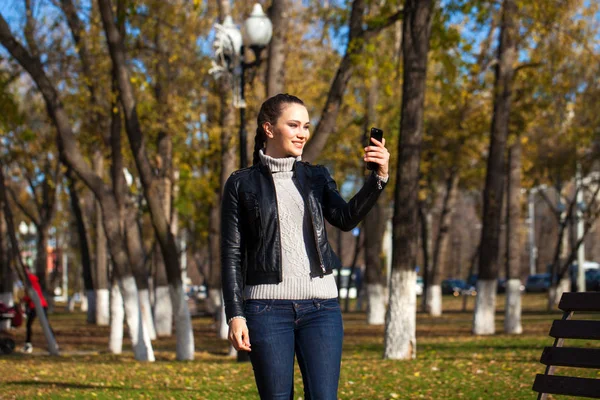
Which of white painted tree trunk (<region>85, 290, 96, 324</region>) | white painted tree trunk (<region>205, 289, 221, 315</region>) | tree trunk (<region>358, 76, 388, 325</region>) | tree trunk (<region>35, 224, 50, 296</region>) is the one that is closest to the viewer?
white painted tree trunk (<region>205, 289, 221, 315</region>)

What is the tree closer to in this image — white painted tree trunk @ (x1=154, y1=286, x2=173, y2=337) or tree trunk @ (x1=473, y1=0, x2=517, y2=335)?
tree trunk @ (x1=473, y1=0, x2=517, y2=335)

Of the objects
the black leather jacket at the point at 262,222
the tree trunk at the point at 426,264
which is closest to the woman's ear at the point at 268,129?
the black leather jacket at the point at 262,222

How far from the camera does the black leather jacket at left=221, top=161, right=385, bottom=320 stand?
4801 millimetres

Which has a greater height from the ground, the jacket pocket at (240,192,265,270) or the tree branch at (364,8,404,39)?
the tree branch at (364,8,404,39)

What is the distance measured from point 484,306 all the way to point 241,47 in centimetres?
947

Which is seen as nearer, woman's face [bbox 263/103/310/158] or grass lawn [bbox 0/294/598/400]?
woman's face [bbox 263/103/310/158]

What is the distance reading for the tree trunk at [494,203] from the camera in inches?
941

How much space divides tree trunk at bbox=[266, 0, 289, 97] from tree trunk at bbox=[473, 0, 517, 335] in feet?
23.8

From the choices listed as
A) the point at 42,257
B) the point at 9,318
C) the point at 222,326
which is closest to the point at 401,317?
the point at 222,326

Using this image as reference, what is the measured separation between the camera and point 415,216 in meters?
15.6

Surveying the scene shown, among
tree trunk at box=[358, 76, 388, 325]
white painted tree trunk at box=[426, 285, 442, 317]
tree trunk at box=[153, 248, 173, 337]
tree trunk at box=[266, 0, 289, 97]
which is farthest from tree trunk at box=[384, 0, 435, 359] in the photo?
white painted tree trunk at box=[426, 285, 442, 317]

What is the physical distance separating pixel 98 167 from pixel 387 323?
64.4 feet

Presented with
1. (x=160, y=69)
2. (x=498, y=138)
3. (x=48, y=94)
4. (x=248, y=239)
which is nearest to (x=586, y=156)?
(x=498, y=138)

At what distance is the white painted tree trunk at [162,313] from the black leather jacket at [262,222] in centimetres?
2393
